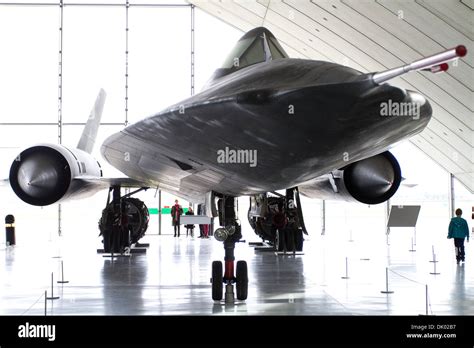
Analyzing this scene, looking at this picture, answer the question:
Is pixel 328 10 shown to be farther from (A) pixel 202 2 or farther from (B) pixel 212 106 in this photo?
(B) pixel 212 106

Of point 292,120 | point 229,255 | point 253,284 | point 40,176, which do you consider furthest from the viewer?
point 40,176

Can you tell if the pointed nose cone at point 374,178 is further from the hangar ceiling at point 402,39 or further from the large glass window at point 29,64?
the large glass window at point 29,64

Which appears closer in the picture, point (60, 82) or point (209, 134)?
point (209, 134)

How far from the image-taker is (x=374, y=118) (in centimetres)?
318

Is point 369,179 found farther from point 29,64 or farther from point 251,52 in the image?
point 29,64

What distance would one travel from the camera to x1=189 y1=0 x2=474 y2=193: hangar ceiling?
11.5m

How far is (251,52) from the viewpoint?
534 centimetres

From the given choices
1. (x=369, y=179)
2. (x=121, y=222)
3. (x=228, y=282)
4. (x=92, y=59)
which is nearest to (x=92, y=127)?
(x=121, y=222)

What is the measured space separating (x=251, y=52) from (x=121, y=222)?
868 cm

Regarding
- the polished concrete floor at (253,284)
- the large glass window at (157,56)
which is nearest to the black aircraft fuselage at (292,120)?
the polished concrete floor at (253,284)

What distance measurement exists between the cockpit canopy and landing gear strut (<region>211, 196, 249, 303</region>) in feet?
4.99
